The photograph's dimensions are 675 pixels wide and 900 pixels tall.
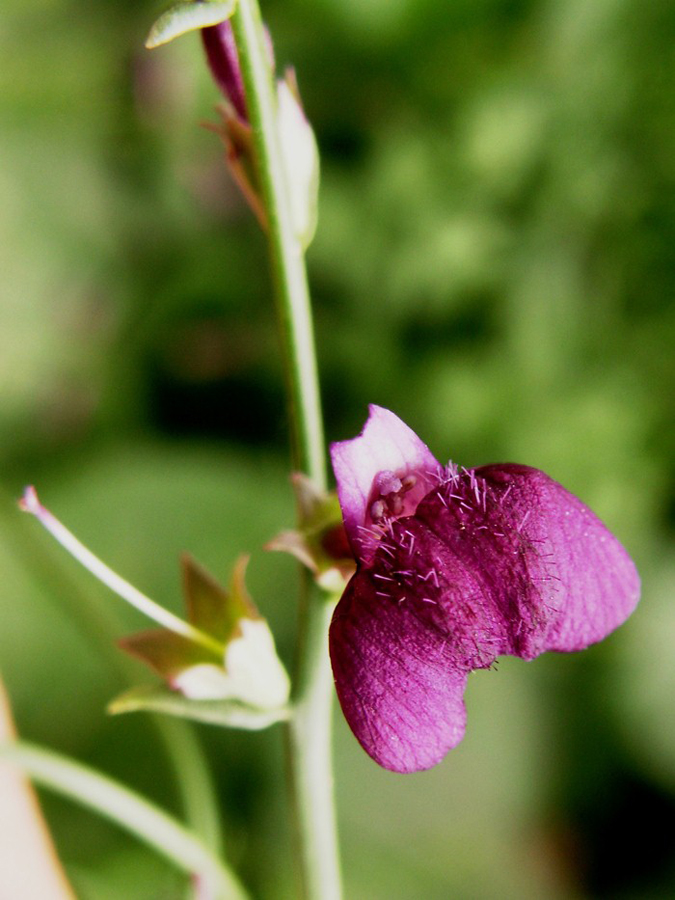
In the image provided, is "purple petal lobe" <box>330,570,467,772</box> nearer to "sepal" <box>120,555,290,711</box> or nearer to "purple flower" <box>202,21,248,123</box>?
"sepal" <box>120,555,290,711</box>

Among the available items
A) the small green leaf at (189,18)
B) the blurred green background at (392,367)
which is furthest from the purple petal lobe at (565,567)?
the blurred green background at (392,367)

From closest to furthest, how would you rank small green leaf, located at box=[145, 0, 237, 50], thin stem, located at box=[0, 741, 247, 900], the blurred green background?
small green leaf, located at box=[145, 0, 237, 50]
thin stem, located at box=[0, 741, 247, 900]
the blurred green background

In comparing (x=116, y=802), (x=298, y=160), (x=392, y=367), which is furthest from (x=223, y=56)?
(x=392, y=367)

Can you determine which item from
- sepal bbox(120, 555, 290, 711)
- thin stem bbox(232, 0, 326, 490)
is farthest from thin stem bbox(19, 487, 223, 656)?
thin stem bbox(232, 0, 326, 490)

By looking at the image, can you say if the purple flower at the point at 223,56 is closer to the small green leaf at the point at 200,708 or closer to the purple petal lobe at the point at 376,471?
the purple petal lobe at the point at 376,471

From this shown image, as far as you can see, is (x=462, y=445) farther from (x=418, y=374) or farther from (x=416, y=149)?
(x=416, y=149)

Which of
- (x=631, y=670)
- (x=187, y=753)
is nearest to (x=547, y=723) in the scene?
(x=631, y=670)
